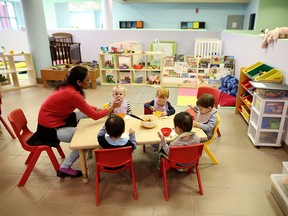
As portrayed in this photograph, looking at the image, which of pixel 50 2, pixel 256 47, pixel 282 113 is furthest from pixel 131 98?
pixel 50 2

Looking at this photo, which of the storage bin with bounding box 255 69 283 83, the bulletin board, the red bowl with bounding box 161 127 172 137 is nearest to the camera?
the red bowl with bounding box 161 127 172 137

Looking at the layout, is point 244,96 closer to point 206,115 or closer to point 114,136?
point 206,115

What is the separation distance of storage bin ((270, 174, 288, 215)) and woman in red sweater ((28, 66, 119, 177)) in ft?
5.88

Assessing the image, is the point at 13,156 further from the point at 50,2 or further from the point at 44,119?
the point at 50,2

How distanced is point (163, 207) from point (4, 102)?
4.41 metres

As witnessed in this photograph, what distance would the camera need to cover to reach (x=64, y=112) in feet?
8.09

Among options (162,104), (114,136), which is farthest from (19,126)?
(162,104)

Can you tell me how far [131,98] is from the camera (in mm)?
5195

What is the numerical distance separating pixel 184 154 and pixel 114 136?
63cm

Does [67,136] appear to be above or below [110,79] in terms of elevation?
above

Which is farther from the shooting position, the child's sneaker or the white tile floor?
the child's sneaker

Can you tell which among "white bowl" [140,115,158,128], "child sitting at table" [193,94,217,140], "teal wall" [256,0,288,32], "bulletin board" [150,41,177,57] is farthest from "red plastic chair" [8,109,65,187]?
"teal wall" [256,0,288,32]

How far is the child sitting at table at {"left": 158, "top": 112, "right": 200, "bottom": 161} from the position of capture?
204 cm

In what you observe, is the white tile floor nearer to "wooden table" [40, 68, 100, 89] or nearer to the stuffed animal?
the stuffed animal
